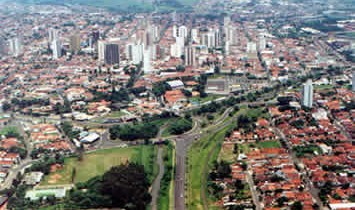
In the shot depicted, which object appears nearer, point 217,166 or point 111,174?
point 111,174

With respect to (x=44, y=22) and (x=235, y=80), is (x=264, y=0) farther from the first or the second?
(x=235, y=80)

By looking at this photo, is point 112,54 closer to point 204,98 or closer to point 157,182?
point 204,98

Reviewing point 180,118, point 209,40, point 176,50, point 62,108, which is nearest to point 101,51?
point 176,50

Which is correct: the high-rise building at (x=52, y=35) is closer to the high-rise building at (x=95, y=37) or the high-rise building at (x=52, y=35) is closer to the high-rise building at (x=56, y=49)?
the high-rise building at (x=95, y=37)

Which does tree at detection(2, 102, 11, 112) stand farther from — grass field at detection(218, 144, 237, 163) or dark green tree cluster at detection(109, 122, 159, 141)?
grass field at detection(218, 144, 237, 163)

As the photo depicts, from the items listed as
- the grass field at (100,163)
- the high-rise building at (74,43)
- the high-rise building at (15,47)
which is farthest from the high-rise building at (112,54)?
the grass field at (100,163)

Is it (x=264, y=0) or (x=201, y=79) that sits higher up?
(x=264, y=0)

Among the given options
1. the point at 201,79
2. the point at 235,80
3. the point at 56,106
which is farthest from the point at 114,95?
the point at 235,80
